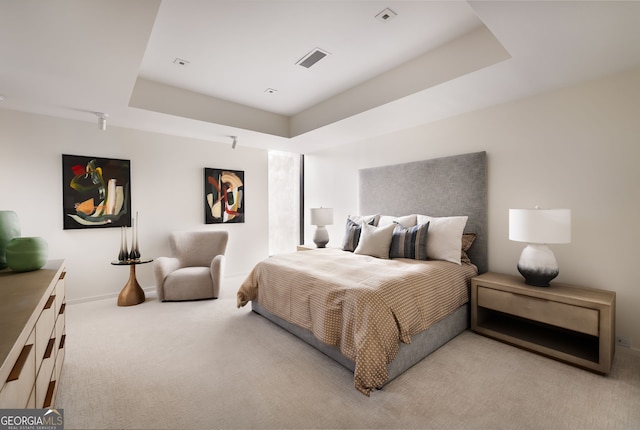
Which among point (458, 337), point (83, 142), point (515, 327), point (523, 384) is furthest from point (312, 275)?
point (83, 142)

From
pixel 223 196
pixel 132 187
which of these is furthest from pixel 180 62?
pixel 223 196

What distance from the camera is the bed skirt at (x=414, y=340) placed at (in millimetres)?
2041

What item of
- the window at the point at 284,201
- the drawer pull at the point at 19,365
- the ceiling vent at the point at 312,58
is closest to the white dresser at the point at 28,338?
the drawer pull at the point at 19,365

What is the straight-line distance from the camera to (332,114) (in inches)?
149

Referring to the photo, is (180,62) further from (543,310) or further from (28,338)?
(543,310)

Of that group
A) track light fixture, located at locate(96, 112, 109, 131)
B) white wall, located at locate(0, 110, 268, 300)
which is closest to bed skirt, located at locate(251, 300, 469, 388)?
white wall, located at locate(0, 110, 268, 300)

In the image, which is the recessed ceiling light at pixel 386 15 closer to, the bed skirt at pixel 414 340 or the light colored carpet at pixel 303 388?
the bed skirt at pixel 414 340

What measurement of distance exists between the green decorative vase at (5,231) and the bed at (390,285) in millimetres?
1878

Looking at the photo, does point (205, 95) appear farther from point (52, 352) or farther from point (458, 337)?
point (458, 337)

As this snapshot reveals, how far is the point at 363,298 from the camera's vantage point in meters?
1.96

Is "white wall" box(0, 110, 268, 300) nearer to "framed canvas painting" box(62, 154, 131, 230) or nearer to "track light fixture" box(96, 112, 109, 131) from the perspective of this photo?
"framed canvas painting" box(62, 154, 131, 230)

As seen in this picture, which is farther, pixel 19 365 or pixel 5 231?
pixel 5 231

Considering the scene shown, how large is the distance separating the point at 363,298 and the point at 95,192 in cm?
381

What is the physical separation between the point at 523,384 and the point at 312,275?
1.69 meters
